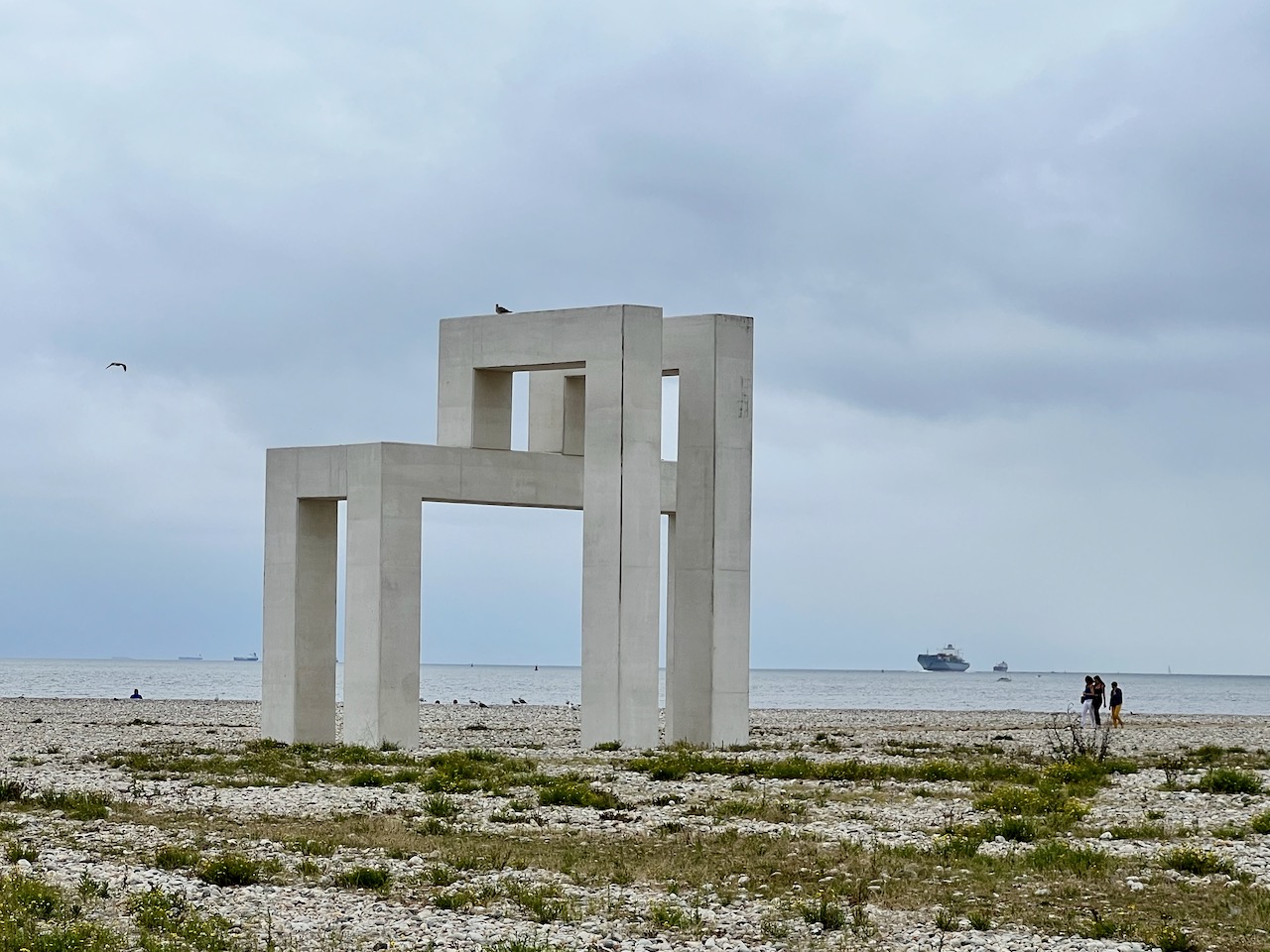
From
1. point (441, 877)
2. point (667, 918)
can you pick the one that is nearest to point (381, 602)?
point (441, 877)

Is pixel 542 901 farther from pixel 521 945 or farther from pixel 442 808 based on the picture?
pixel 442 808

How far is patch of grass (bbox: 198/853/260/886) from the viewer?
1409 cm

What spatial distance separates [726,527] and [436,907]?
56.6 ft

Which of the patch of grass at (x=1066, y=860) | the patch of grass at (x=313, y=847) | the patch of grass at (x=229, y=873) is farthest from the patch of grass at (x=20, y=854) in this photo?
the patch of grass at (x=1066, y=860)

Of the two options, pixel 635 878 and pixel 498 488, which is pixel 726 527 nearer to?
pixel 498 488

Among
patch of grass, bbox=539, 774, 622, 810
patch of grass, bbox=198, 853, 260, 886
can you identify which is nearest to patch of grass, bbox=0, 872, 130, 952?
patch of grass, bbox=198, 853, 260, 886

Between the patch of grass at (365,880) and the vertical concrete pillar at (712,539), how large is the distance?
15.8m

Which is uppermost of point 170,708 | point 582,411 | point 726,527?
point 582,411

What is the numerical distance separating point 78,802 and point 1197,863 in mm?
13200

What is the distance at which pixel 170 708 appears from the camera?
5744 cm

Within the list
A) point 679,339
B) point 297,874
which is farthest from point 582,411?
point 297,874

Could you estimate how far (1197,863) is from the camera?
1424 centimetres

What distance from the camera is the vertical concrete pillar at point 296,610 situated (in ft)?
98.9

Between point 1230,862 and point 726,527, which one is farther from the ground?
point 726,527
